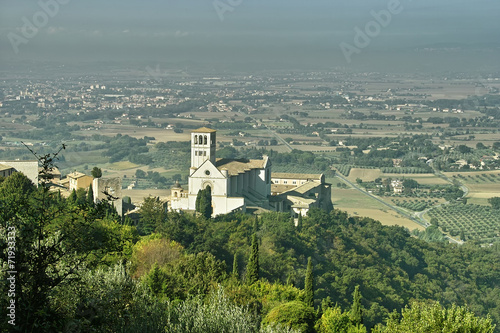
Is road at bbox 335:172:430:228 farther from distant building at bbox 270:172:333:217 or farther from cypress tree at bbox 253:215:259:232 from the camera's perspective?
cypress tree at bbox 253:215:259:232

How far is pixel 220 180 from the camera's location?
3541cm

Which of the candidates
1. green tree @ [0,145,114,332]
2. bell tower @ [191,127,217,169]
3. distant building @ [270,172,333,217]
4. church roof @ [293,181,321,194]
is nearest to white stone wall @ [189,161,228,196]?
bell tower @ [191,127,217,169]

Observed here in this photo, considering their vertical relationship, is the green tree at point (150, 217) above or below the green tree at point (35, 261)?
below

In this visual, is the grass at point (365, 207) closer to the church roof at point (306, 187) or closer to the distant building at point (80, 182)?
the church roof at point (306, 187)

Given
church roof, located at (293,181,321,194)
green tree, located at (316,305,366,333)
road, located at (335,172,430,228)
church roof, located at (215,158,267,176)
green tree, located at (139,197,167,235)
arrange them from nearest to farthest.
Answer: green tree, located at (316,305,366,333) < green tree, located at (139,197,167,235) < church roof, located at (215,158,267,176) < church roof, located at (293,181,321,194) < road, located at (335,172,430,228)

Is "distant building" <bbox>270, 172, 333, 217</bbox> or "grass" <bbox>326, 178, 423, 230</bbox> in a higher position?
"distant building" <bbox>270, 172, 333, 217</bbox>

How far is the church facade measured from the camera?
35.3 meters

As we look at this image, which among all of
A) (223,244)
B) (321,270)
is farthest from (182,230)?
(321,270)

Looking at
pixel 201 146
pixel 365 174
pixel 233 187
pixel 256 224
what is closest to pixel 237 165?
pixel 233 187

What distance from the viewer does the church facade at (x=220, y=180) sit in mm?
35344

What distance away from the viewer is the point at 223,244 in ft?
97.5

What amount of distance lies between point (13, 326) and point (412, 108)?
495ft

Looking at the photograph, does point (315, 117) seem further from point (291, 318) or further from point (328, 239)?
point (291, 318)

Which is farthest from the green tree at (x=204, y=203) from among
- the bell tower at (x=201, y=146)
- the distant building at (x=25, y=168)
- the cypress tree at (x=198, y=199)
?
the distant building at (x=25, y=168)
